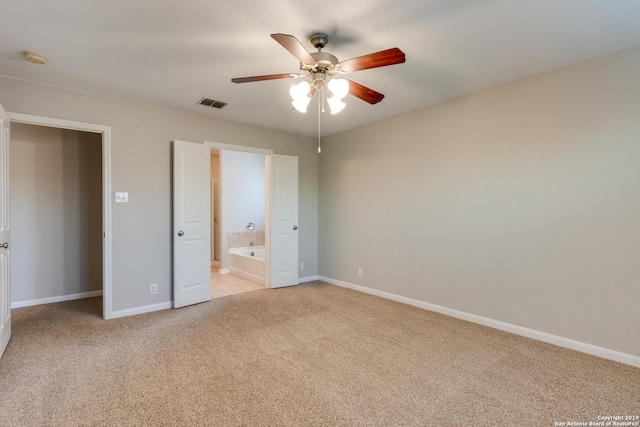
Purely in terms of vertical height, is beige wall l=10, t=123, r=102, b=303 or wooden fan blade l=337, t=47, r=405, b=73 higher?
wooden fan blade l=337, t=47, r=405, b=73

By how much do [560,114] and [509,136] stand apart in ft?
1.39

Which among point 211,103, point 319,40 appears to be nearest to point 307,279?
point 211,103

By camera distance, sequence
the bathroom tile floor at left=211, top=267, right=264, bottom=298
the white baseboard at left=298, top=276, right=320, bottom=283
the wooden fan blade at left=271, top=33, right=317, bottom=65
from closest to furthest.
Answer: the wooden fan blade at left=271, top=33, right=317, bottom=65
the bathroom tile floor at left=211, top=267, right=264, bottom=298
the white baseboard at left=298, top=276, right=320, bottom=283

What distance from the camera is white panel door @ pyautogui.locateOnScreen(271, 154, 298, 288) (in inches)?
185

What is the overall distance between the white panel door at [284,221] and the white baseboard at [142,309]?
149 cm

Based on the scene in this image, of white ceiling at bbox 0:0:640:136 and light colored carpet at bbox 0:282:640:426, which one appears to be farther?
white ceiling at bbox 0:0:640:136

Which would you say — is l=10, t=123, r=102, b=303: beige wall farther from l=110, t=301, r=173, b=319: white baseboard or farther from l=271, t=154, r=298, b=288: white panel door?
l=271, t=154, r=298, b=288: white panel door

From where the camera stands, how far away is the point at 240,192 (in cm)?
636

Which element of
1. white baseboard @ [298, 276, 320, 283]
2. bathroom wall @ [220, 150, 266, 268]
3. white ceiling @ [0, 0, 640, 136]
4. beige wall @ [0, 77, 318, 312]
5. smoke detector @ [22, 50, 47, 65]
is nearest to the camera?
white ceiling @ [0, 0, 640, 136]

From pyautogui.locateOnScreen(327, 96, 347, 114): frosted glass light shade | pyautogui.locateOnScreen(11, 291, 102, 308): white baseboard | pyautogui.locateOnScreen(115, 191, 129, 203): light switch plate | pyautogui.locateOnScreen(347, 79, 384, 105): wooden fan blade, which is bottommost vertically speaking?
pyautogui.locateOnScreen(11, 291, 102, 308): white baseboard

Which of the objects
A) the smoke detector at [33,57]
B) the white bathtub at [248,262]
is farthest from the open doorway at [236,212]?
the smoke detector at [33,57]

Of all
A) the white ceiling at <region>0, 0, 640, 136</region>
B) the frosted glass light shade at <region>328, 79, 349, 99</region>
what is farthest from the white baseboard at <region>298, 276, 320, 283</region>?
the frosted glass light shade at <region>328, 79, 349, 99</region>

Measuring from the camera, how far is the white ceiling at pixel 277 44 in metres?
1.92

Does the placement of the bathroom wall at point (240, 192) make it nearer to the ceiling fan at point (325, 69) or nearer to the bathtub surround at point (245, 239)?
the bathtub surround at point (245, 239)
